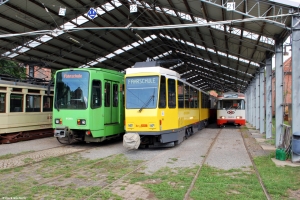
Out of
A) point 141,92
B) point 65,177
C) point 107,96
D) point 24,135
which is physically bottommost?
point 65,177

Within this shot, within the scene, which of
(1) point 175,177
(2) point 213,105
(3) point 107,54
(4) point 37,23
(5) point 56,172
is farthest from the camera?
(2) point 213,105

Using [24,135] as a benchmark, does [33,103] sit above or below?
above

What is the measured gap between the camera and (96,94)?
11.6 metres

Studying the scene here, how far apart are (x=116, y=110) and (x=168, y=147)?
3.10 meters

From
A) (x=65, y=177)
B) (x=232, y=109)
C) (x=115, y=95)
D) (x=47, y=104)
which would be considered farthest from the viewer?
(x=232, y=109)

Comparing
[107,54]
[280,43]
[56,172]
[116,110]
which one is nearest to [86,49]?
[107,54]

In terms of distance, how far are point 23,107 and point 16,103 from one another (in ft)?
1.61

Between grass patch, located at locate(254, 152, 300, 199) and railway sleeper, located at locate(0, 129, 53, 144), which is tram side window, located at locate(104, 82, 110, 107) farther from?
grass patch, located at locate(254, 152, 300, 199)

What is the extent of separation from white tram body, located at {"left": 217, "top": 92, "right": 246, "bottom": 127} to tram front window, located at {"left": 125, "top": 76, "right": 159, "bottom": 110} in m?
13.2

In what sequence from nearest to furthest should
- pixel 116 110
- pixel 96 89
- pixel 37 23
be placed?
1. pixel 96 89
2. pixel 116 110
3. pixel 37 23

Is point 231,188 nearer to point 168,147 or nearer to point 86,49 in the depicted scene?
point 168,147

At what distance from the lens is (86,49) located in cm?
2266

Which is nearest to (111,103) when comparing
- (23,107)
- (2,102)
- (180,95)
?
(180,95)

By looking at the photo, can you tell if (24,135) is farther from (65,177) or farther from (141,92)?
(65,177)
